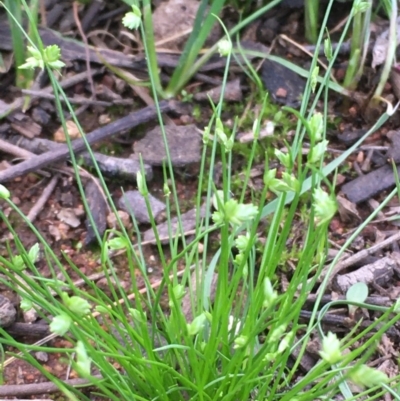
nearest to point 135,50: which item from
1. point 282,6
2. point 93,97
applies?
point 93,97

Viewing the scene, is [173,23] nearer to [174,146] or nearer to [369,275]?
[174,146]

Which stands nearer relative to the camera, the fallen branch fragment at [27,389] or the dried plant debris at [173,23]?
the fallen branch fragment at [27,389]

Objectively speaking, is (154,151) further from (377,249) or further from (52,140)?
(377,249)

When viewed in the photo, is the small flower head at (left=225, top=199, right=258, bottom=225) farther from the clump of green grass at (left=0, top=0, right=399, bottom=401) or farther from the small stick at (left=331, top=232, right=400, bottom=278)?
the small stick at (left=331, top=232, right=400, bottom=278)

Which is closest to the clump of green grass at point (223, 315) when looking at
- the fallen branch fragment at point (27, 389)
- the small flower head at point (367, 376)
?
the small flower head at point (367, 376)

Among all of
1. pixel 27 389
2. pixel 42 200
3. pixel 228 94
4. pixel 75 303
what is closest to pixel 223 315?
pixel 75 303

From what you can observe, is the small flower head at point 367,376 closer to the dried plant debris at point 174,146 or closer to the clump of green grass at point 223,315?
the clump of green grass at point 223,315
